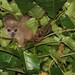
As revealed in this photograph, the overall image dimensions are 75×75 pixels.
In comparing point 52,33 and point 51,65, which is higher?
point 52,33

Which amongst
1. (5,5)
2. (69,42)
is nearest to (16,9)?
(5,5)

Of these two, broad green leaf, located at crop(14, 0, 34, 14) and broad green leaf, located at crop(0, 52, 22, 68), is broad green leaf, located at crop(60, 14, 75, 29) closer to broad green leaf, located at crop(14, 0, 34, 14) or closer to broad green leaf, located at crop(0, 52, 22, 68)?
broad green leaf, located at crop(14, 0, 34, 14)

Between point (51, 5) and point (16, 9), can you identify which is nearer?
point (51, 5)

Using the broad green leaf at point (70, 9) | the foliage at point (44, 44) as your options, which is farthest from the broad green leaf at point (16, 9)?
the broad green leaf at point (70, 9)

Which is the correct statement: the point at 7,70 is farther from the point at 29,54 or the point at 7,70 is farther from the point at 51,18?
the point at 51,18

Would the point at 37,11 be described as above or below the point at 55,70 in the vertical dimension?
above

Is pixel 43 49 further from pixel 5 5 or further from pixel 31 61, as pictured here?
pixel 5 5

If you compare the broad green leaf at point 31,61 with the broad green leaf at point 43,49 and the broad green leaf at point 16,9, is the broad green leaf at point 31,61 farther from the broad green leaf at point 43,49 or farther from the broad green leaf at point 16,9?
the broad green leaf at point 16,9

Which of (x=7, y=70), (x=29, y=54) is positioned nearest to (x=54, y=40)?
(x=29, y=54)
